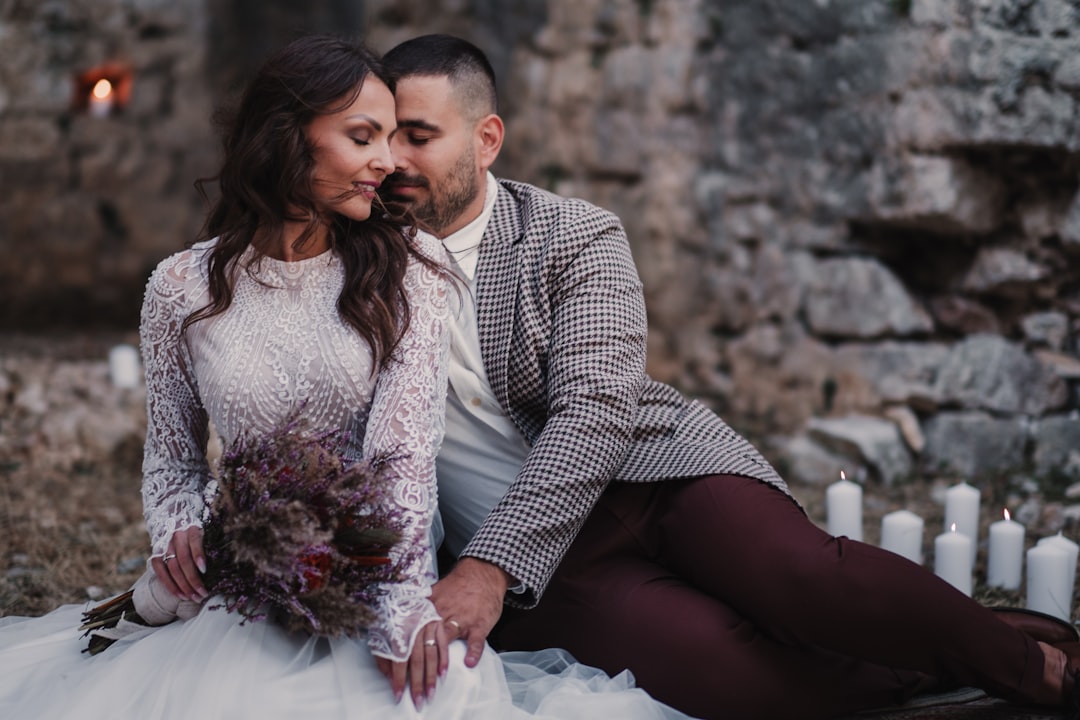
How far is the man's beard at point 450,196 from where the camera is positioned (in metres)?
3.09

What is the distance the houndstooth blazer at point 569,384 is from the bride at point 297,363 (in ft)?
0.86

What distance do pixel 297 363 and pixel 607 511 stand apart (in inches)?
35.5

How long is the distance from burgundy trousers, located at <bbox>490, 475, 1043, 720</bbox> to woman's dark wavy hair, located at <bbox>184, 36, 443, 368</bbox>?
817 millimetres

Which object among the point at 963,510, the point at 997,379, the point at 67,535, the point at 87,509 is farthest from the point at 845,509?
the point at 87,509

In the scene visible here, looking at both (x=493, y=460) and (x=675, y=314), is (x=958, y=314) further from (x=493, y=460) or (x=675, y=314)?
(x=493, y=460)

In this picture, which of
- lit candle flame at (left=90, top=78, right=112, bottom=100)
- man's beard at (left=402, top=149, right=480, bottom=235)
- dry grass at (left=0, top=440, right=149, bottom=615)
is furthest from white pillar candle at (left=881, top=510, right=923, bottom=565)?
lit candle flame at (left=90, top=78, right=112, bottom=100)

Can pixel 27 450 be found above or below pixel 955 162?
below

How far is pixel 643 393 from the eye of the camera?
9.87 feet

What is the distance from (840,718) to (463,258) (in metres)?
1.55

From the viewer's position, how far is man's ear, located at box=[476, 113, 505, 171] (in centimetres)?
325

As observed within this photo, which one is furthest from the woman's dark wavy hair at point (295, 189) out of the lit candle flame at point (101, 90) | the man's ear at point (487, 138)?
the lit candle flame at point (101, 90)

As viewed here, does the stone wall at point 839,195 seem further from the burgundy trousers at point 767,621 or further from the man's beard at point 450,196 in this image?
the man's beard at point 450,196

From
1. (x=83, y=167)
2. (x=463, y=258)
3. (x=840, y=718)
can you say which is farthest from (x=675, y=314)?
(x=83, y=167)

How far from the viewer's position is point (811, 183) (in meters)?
5.32
